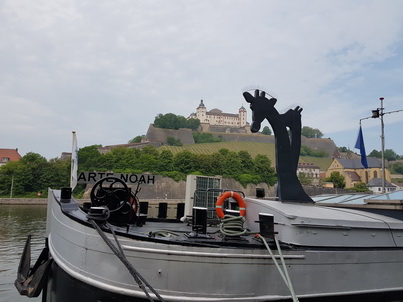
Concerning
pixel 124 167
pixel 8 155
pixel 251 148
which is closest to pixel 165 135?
pixel 251 148

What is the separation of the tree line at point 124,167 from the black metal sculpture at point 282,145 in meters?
56.9

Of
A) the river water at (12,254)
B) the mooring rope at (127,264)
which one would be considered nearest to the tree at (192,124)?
the river water at (12,254)

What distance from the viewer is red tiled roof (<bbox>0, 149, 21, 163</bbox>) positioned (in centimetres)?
7962

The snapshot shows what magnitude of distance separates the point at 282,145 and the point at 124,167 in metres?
65.2

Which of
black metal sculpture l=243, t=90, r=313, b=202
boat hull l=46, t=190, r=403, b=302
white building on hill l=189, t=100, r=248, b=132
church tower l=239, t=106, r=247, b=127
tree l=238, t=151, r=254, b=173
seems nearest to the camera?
boat hull l=46, t=190, r=403, b=302

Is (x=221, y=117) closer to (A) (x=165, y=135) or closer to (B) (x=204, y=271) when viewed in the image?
(A) (x=165, y=135)

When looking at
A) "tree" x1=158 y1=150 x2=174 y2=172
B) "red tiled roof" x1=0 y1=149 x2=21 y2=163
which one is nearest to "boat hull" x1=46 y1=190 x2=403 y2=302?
"tree" x1=158 y1=150 x2=174 y2=172

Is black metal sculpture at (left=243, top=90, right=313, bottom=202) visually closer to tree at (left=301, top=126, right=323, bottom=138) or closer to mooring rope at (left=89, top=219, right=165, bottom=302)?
mooring rope at (left=89, top=219, right=165, bottom=302)

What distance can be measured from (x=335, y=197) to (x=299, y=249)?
3.83 m

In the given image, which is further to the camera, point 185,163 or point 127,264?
point 185,163

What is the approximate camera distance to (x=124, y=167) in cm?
6875

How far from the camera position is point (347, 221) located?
5293mm

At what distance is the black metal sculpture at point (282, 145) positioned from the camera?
6172 mm

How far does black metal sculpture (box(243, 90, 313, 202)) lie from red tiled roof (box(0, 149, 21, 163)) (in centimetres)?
8774
